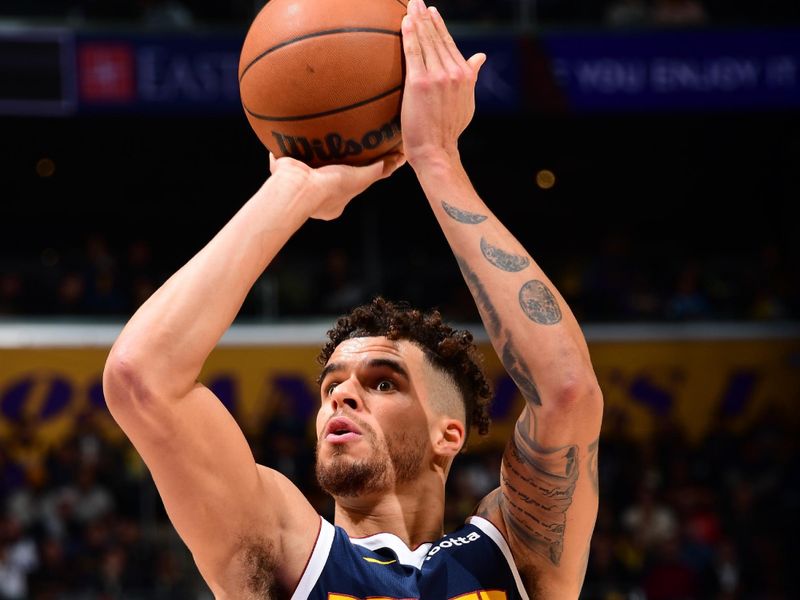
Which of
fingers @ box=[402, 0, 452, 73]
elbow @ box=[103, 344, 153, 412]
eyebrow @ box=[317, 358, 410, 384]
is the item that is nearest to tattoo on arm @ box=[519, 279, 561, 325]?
eyebrow @ box=[317, 358, 410, 384]

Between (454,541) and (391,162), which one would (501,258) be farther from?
(454,541)

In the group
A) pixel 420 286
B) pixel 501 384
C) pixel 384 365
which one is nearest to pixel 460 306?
pixel 420 286

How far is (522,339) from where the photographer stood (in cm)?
258

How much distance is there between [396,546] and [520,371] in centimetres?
54

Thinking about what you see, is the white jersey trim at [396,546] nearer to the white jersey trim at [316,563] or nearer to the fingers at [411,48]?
the white jersey trim at [316,563]

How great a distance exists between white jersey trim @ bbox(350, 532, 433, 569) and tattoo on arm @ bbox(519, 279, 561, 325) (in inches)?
25.1

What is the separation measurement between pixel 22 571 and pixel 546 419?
23.9 feet

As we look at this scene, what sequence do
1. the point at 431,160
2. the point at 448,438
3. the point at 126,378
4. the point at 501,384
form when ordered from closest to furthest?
the point at 126,378, the point at 431,160, the point at 448,438, the point at 501,384

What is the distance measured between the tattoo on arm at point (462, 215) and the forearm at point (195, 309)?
1.29ft

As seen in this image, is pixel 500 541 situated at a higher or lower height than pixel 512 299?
lower

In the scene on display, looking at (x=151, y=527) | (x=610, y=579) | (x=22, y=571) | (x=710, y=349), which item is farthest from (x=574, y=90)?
(x=22, y=571)

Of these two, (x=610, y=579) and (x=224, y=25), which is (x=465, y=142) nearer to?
(x=224, y=25)

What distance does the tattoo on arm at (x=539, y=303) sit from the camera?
260 cm

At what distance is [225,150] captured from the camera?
44.1 ft
